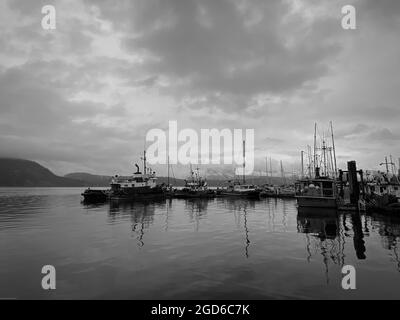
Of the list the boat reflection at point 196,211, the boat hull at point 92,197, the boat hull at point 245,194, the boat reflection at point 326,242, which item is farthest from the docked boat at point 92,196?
the boat reflection at point 326,242

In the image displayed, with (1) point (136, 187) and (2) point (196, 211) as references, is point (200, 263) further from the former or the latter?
(1) point (136, 187)

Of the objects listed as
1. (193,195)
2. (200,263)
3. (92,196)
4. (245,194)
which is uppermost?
(200,263)

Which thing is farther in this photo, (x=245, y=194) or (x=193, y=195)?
(x=193, y=195)

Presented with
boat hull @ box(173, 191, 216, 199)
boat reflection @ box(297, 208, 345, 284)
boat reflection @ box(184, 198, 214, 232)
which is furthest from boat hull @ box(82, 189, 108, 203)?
boat reflection @ box(297, 208, 345, 284)

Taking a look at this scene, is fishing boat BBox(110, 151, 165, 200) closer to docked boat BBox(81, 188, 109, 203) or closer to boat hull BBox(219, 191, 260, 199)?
docked boat BBox(81, 188, 109, 203)

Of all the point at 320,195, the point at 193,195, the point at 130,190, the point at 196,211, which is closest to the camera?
the point at 320,195

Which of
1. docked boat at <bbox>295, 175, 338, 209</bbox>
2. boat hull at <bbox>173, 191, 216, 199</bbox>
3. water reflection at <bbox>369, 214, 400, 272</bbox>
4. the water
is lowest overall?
boat hull at <bbox>173, 191, 216, 199</bbox>

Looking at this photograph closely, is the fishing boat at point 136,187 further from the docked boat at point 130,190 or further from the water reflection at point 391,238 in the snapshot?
the water reflection at point 391,238

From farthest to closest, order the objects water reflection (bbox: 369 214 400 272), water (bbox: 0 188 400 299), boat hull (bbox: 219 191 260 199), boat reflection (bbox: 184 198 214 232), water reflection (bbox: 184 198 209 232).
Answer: boat hull (bbox: 219 191 260 199), boat reflection (bbox: 184 198 214 232), water reflection (bbox: 184 198 209 232), water reflection (bbox: 369 214 400 272), water (bbox: 0 188 400 299)

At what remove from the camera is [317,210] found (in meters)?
37.2

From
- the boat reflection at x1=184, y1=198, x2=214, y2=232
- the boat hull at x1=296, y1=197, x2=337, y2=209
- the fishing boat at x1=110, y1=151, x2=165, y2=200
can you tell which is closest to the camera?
the boat reflection at x1=184, y1=198, x2=214, y2=232

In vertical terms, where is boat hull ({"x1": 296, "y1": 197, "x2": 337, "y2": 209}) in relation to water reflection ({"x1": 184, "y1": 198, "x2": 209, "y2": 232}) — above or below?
above

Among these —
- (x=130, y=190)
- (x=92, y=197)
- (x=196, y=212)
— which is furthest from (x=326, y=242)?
(x=92, y=197)
